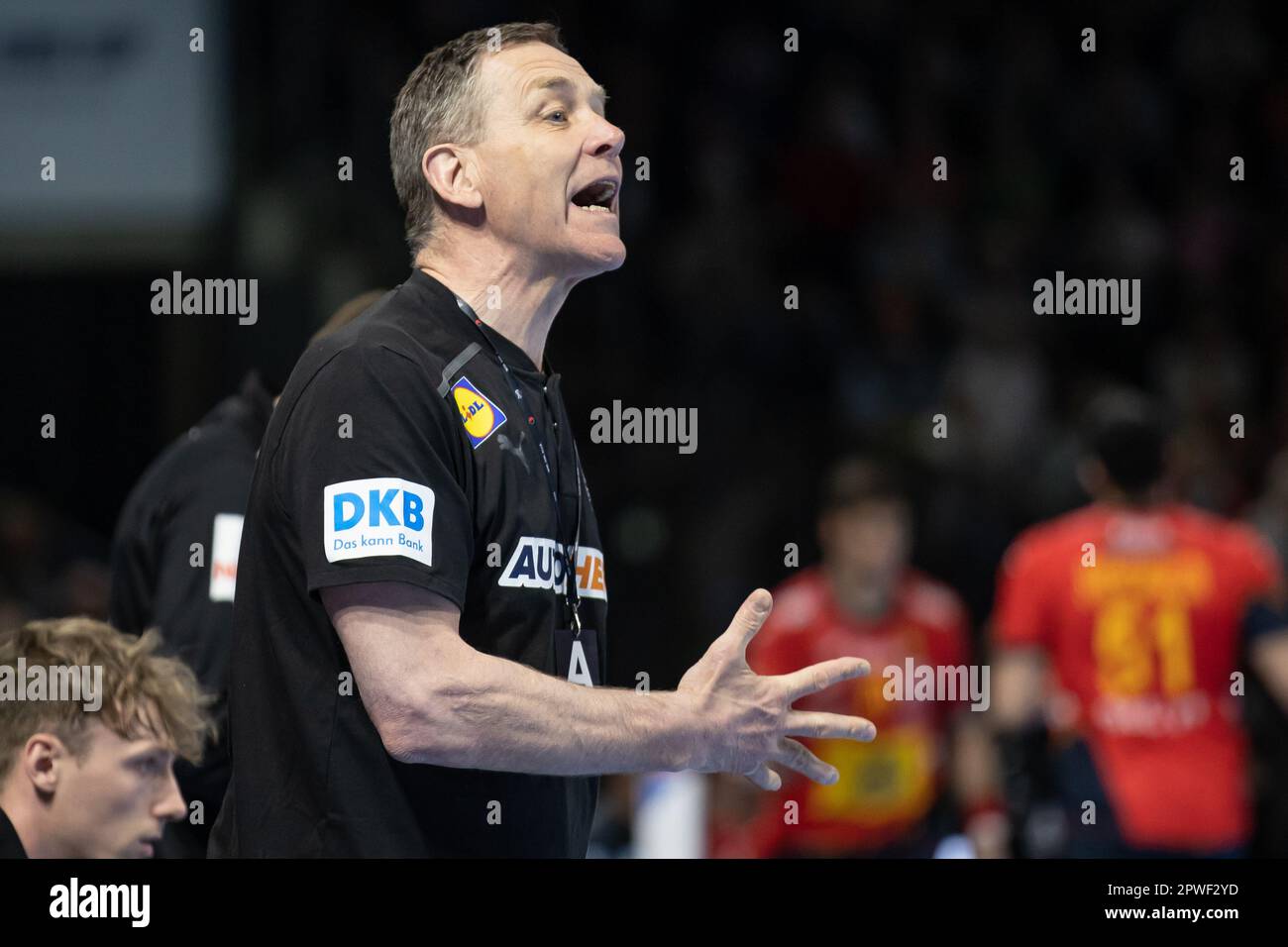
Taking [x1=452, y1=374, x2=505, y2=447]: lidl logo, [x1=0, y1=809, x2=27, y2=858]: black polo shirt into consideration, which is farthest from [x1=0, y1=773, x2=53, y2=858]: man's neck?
[x1=452, y1=374, x2=505, y2=447]: lidl logo

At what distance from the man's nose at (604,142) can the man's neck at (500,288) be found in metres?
0.25

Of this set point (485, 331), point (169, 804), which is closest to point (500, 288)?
point (485, 331)

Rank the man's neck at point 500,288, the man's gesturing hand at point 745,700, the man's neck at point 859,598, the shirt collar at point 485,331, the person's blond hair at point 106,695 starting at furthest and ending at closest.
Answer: the man's neck at point 859,598
the person's blond hair at point 106,695
the man's neck at point 500,288
the shirt collar at point 485,331
the man's gesturing hand at point 745,700

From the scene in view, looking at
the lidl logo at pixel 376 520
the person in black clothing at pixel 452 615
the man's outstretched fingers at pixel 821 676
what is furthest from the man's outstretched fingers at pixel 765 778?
the lidl logo at pixel 376 520

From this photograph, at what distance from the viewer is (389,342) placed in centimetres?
280

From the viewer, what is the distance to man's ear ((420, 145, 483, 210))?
3.15 metres

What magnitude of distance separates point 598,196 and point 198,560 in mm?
1546

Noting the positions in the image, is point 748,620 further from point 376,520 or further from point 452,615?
point 376,520

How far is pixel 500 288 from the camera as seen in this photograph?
10.3 feet

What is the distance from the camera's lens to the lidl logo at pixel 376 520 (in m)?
2.59

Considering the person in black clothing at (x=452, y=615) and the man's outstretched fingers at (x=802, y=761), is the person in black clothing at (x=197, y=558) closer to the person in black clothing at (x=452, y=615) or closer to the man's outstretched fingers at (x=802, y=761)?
the person in black clothing at (x=452, y=615)

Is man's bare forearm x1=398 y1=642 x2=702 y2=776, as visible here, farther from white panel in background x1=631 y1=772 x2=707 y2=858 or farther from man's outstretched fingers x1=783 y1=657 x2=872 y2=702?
white panel in background x1=631 y1=772 x2=707 y2=858

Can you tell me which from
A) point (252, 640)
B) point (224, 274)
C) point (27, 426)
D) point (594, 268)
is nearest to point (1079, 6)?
A: point (224, 274)

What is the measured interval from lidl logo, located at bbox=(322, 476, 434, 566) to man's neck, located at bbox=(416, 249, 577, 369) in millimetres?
570
